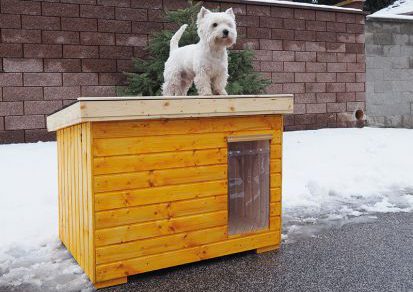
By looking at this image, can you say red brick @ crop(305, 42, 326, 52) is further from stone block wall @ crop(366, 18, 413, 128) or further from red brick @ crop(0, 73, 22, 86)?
A: red brick @ crop(0, 73, 22, 86)

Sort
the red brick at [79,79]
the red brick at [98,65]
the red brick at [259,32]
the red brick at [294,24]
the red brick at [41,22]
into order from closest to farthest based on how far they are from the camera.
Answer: the red brick at [41,22], the red brick at [79,79], the red brick at [98,65], the red brick at [259,32], the red brick at [294,24]

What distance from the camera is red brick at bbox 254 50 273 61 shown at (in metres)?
8.58

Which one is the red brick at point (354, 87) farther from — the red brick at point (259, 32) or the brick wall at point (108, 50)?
the red brick at point (259, 32)

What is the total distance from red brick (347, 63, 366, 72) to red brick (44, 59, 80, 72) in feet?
19.7

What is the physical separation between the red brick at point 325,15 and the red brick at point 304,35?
0.39 meters

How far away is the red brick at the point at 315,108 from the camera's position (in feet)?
30.4

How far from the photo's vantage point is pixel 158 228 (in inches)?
117

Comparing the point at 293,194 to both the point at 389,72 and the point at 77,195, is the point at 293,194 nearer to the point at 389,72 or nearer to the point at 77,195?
the point at 77,195

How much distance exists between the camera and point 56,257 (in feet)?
10.9

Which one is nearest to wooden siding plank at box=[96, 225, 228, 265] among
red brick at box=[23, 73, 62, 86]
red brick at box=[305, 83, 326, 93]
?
red brick at box=[23, 73, 62, 86]

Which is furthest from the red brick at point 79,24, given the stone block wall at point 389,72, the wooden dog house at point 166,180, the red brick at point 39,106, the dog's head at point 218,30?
the stone block wall at point 389,72

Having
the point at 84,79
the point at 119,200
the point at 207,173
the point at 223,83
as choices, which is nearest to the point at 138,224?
the point at 119,200

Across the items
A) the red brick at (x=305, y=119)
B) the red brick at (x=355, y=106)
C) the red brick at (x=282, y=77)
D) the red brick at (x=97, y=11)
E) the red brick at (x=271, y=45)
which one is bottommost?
the red brick at (x=305, y=119)

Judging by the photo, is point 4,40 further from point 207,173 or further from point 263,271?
point 263,271
